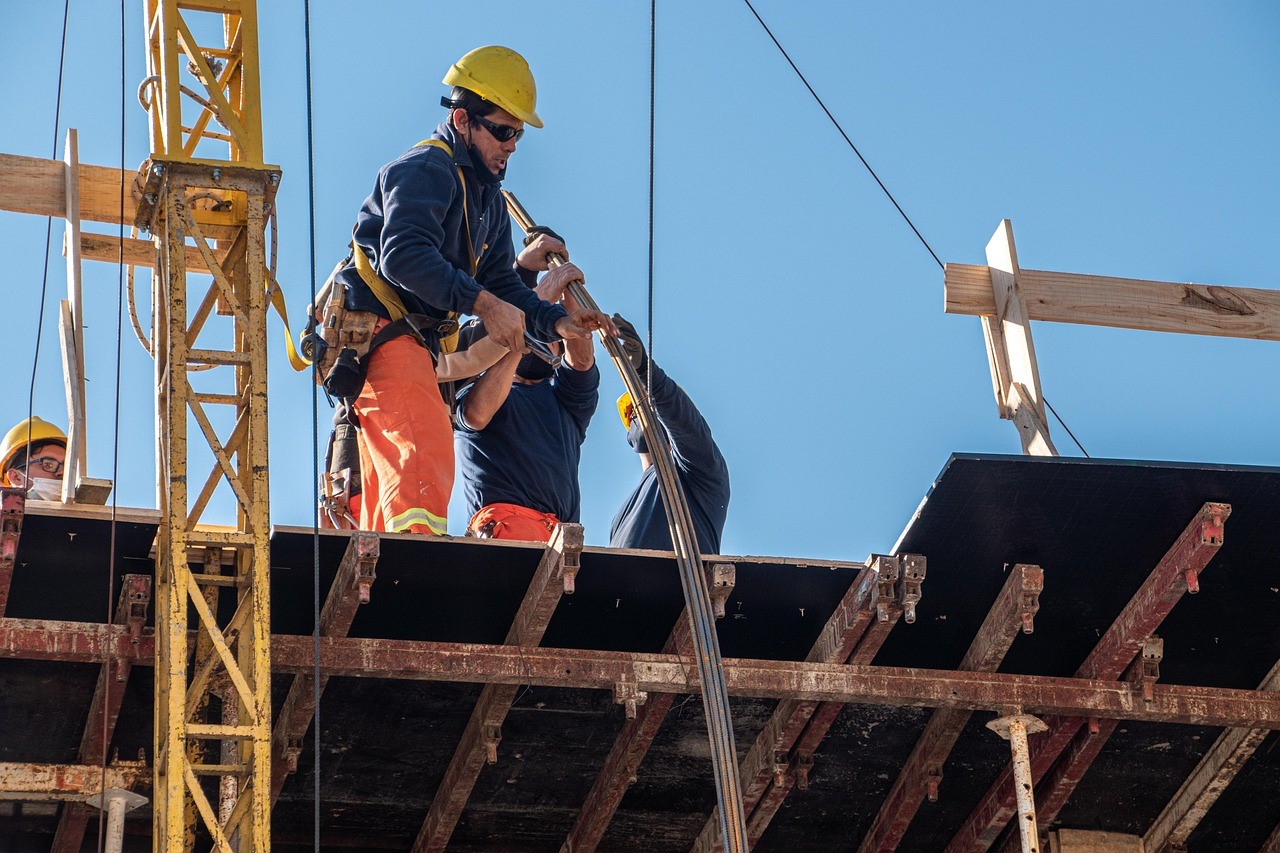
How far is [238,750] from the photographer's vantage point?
30.4 feet

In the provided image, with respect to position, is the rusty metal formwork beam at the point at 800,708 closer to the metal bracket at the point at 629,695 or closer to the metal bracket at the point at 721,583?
the metal bracket at the point at 721,583

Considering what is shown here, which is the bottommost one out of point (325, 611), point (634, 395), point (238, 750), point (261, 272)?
point (238, 750)

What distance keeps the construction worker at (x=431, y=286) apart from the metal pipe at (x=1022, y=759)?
2782 mm

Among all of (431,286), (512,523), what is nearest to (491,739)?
(512,523)

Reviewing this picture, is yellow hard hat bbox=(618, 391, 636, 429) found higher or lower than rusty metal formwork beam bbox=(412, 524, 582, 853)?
higher

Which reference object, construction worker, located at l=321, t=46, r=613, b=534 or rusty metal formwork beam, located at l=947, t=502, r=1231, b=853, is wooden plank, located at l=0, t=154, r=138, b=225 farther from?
rusty metal formwork beam, located at l=947, t=502, r=1231, b=853

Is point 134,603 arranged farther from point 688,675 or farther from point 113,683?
point 688,675

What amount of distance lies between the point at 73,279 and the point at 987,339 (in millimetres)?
5038

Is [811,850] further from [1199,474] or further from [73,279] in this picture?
[73,279]

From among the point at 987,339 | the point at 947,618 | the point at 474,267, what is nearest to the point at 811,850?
the point at 947,618

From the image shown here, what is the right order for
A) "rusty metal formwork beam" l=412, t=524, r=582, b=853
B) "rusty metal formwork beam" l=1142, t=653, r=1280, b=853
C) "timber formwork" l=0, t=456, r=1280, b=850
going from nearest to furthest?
"rusty metal formwork beam" l=412, t=524, r=582, b=853
"timber formwork" l=0, t=456, r=1280, b=850
"rusty metal formwork beam" l=1142, t=653, r=1280, b=853

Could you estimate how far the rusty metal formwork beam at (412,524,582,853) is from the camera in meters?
Answer: 8.99

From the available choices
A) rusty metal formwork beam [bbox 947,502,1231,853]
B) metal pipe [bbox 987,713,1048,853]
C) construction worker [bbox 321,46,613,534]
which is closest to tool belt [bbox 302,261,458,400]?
construction worker [bbox 321,46,613,534]

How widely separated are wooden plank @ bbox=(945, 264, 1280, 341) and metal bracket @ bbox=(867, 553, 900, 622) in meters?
2.12
